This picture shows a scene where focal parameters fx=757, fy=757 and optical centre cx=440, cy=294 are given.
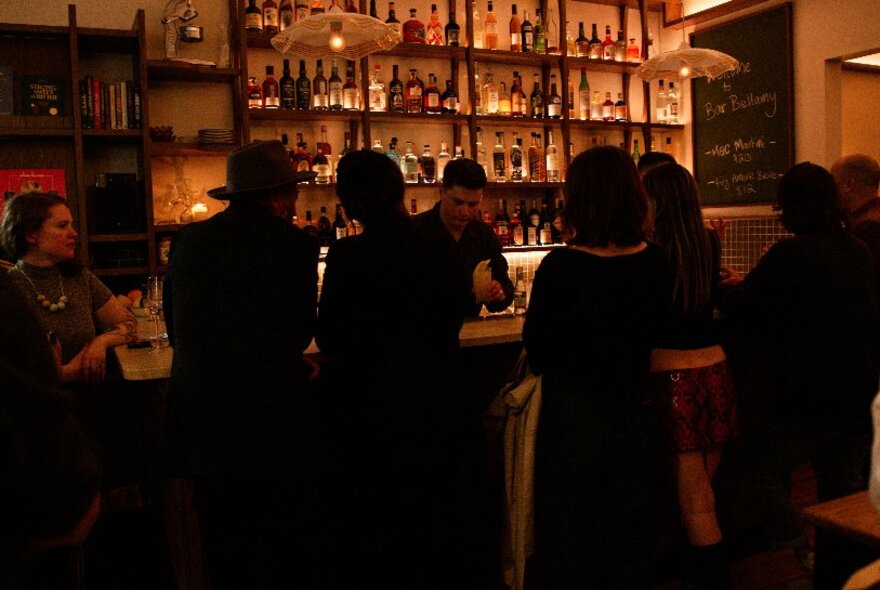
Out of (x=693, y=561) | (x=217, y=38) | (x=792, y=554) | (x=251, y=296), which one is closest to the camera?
(x=251, y=296)

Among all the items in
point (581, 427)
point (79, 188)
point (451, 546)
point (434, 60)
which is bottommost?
point (451, 546)

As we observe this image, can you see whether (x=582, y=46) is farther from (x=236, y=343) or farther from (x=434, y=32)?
(x=236, y=343)

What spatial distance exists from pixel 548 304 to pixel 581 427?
34 cm

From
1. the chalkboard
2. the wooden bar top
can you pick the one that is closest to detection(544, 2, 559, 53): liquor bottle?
the chalkboard

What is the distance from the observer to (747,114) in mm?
5363

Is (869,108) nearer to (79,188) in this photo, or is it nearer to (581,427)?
(581,427)

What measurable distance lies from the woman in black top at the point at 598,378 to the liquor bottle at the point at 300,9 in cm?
321

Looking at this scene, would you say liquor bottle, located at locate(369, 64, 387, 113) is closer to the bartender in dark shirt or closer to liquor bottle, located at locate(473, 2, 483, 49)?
liquor bottle, located at locate(473, 2, 483, 49)

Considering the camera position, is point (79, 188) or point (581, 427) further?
point (79, 188)

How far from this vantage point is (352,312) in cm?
190

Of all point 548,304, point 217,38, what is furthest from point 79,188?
point 548,304

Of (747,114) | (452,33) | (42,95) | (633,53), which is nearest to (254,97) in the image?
(42,95)

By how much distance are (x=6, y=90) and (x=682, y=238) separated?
12.1 feet

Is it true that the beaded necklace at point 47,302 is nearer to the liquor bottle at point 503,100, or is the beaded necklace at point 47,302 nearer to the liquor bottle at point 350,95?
the liquor bottle at point 350,95
